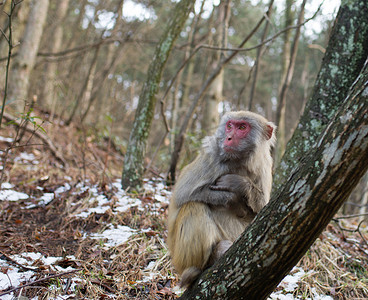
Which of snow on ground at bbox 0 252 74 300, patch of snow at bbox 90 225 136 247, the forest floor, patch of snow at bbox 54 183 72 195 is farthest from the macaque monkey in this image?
patch of snow at bbox 54 183 72 195

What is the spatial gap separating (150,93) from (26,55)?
3.80 meters

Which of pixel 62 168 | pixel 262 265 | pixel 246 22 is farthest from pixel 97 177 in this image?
pixel 246 22

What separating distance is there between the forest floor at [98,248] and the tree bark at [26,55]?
2.16 metres

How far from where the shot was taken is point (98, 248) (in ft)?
12.3

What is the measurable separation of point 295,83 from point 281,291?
679 inches

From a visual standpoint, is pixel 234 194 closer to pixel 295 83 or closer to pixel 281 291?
pixel 281 291

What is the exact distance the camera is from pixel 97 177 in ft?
18.8

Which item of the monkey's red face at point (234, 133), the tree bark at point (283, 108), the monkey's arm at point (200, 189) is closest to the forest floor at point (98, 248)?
the monkey's arm at point (200, 189)

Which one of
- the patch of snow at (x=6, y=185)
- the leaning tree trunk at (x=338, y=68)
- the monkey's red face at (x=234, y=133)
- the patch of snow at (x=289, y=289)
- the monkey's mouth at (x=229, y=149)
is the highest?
the leaning tree trunk at (x=338, y=68)

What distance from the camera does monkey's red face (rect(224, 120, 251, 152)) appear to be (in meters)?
3.05

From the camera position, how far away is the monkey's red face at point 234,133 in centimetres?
305

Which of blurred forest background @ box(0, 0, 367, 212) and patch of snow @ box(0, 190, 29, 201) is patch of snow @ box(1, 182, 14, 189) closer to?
patch of snow @ box(0, 190, 29, 201)

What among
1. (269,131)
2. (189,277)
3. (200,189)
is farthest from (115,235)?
(269,131)

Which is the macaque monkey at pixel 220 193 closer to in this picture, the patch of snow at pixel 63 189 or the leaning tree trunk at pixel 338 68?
the leaning tree trunk at pixel 338 68
